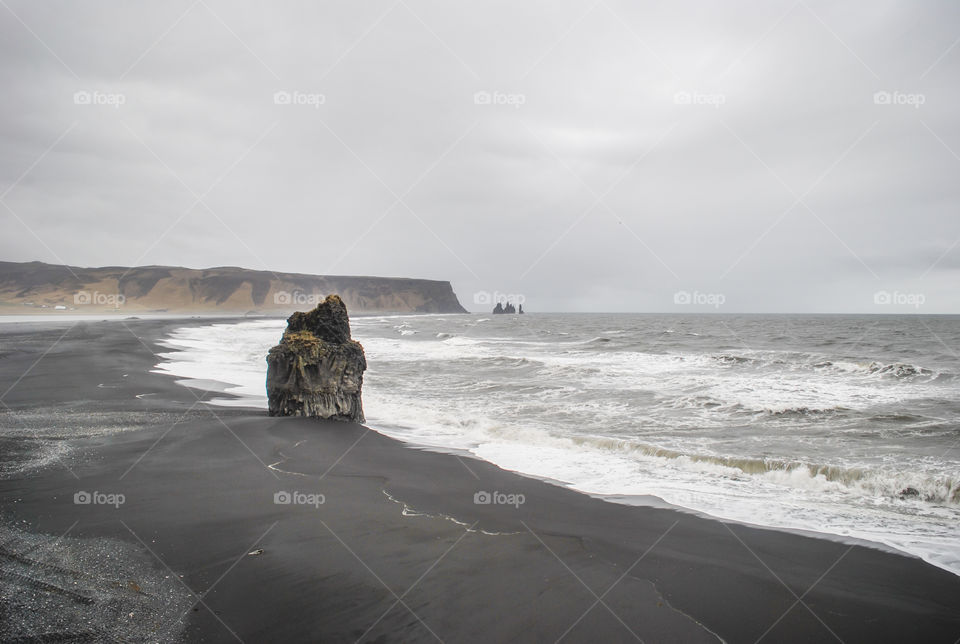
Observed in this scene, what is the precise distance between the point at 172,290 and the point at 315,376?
137894 millimetres

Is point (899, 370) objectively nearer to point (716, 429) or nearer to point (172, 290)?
point (716, 429)

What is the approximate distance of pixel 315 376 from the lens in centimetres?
1022

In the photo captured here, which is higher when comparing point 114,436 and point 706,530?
point 114,436

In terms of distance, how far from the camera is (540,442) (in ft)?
31.6

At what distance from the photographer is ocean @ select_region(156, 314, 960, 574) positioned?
6.44 meters

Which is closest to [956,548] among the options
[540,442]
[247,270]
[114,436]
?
[540,442]

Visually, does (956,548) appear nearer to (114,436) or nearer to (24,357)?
(114,436)

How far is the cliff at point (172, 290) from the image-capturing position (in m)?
104

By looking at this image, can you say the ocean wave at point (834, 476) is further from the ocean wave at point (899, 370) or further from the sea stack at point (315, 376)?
the ocean wave at point (899, 370)

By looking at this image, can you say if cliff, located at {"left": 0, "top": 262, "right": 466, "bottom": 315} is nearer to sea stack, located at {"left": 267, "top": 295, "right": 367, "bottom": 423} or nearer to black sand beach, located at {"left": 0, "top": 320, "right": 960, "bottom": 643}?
sea stack, located at {"left": 267, "top": 295, "right": 367, "bottom": 423}

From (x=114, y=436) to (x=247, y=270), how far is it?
503ft

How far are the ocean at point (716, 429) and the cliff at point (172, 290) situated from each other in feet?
254

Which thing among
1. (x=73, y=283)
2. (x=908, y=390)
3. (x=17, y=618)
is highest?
(x=73, y=283)

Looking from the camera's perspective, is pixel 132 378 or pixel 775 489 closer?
pixel 775 489
